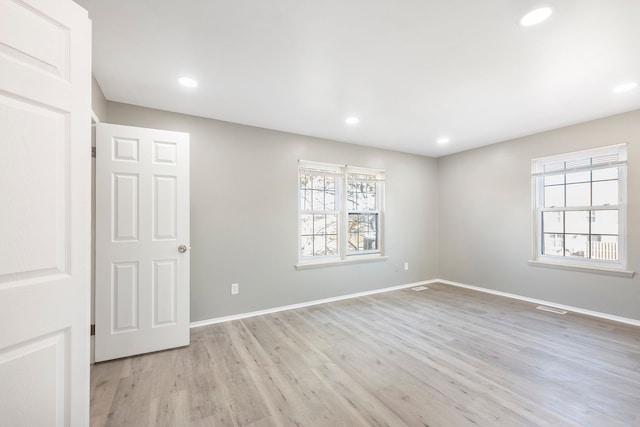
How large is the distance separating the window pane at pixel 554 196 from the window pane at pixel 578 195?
0.08 meters

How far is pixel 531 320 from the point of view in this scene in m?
3.23

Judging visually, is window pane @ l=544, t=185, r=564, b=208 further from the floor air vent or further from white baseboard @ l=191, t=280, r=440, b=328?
white baseboard @ l=191, t=280, r=440, b=328

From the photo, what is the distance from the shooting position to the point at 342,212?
4250 millimetres

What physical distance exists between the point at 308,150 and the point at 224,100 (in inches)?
56.6

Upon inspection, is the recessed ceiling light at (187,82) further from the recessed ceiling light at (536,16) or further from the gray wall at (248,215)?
the recessed ceiling light at (536,16)

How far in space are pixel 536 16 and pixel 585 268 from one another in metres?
3.34

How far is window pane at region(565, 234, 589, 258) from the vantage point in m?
3.55

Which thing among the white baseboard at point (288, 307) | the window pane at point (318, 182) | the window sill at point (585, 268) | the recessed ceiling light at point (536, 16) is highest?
the recessed ceiling light at point (536, 16)

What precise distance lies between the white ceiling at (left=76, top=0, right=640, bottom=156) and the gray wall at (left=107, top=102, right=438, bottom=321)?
0.27 m

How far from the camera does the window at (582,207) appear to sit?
326cm

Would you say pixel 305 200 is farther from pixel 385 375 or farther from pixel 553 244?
pixel 553 244

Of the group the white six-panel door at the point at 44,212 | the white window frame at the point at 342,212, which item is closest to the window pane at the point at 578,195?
the white window frame at the point at 342,212

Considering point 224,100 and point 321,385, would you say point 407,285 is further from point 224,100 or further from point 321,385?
point 224,100

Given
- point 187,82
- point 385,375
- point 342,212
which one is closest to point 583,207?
point 342,212
